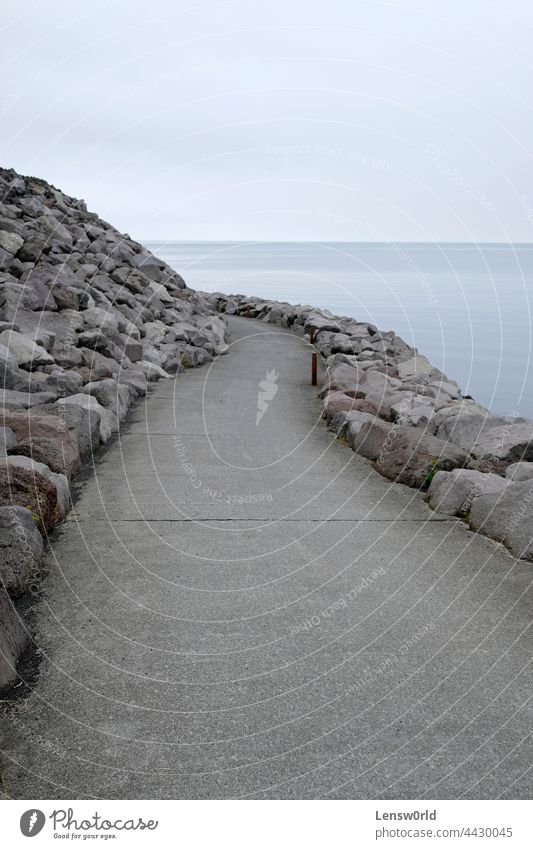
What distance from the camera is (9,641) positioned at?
4.94 metres

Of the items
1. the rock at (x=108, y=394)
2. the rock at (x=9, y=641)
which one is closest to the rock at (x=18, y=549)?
the rock at (x=9, y=641)

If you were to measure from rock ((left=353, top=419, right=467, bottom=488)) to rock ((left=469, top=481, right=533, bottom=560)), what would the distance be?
1.31 m

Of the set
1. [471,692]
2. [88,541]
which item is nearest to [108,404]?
[88,541]

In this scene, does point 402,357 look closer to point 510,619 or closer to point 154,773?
point 510,619

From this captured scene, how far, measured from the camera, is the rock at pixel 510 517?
679 cm

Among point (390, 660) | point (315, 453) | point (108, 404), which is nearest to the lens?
point (390, 660)

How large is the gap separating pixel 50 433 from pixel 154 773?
546cm

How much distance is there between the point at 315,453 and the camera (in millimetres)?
10453

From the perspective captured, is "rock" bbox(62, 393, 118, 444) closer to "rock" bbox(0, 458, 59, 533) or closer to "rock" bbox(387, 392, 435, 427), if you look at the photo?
"rock" bbox(0, 458, 59, 533)

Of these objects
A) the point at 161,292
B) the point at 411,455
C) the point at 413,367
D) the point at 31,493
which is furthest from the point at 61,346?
the point at 413,367

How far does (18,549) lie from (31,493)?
1.04 m

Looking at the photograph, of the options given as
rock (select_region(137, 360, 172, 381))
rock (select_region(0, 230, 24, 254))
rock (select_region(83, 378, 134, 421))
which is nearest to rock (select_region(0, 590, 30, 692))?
rock (select_region(83, 378, 134, 421))

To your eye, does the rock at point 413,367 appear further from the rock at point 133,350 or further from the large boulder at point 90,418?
the large boulder at point 90,418

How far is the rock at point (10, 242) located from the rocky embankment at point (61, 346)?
3 centimetres
